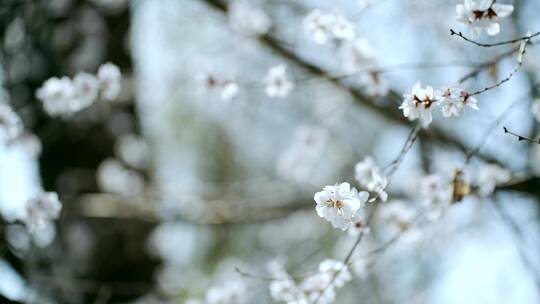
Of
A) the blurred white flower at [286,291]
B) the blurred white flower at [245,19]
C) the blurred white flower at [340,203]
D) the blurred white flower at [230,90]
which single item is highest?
the blurred white flower at [245,19]

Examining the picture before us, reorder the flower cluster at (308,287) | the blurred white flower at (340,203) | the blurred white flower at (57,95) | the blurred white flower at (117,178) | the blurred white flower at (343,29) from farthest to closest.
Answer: the blurred white flower at (117,178)
the blurred white flower at (57,95)
the blurred white flower at (343,29)
the flower cluster at (308,287)
the blurred white flower at (340,203)

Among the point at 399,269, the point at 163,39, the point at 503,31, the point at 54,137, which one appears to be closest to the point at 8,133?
the point at 54,137

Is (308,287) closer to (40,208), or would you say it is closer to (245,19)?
(40,208)

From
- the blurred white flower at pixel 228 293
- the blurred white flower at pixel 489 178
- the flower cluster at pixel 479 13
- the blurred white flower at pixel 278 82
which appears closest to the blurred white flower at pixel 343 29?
the blurred white flower at pixel 278 82

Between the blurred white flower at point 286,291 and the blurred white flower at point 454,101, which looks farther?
the blurred white flower at point 286,291

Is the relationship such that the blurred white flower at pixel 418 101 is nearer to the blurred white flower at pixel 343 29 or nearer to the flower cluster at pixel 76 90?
the blurred white flower at pixel 343 29

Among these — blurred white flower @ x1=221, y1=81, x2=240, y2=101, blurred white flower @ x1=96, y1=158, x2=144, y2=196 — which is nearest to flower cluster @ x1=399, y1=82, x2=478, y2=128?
blurred white flower @ x1=221, y1=81, x2=240, y2=101

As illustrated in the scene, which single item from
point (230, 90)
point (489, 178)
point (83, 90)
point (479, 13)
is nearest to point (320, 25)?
point (230, 90)

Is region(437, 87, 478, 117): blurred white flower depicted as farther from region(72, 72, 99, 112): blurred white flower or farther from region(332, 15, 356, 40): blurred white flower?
region(72, 72, 99, 112): blurred white flower
